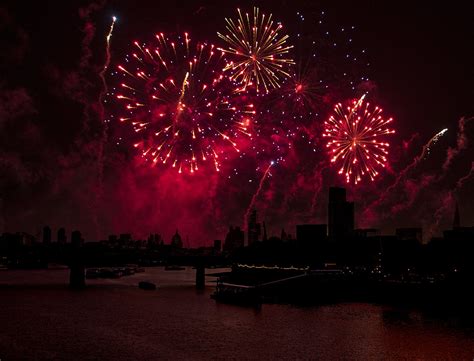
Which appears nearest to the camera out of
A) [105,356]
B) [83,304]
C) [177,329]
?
[105,356]

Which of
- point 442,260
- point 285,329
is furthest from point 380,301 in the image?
point 285,329

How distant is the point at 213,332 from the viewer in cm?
6506

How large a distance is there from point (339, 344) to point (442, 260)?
73.6 metres

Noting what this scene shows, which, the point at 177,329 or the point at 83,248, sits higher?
the point at 83,248

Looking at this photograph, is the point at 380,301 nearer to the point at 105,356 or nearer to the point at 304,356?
the point at 304,356

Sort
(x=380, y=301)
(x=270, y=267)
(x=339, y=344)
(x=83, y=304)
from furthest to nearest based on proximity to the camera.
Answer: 1. (x=270, y=267)
2. (x=380, y=301)
3. (x=83, y=304)
4. (x=339, y=344)

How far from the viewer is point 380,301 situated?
108562 mm

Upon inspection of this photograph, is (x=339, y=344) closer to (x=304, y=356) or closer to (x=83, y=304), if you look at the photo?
(x=304, y=356)

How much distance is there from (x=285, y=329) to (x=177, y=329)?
37.1 ft

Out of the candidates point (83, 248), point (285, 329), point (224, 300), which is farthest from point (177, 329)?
point (83, 248)

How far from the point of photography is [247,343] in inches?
2341

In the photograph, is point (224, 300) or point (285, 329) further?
point (224, 300)

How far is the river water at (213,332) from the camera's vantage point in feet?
180

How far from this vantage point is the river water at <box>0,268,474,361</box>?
54.7m
